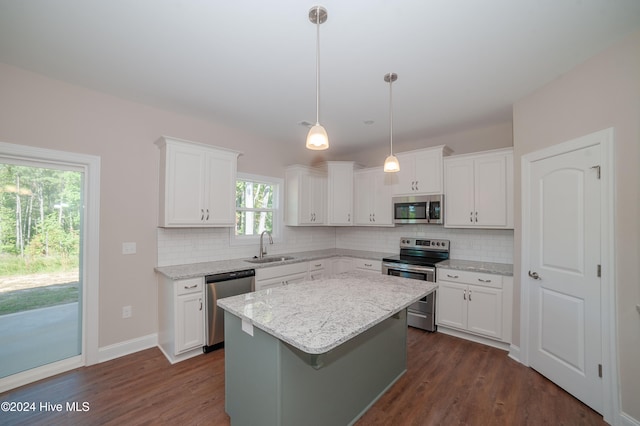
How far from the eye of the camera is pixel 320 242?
201 inches

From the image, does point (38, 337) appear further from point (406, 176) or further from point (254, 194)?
point (406, 176)

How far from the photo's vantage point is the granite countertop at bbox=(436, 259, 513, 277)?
3.09m

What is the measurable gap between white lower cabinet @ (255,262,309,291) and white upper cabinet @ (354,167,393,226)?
134 centimetres

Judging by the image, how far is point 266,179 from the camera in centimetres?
427

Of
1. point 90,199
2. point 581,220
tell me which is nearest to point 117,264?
point 90,199

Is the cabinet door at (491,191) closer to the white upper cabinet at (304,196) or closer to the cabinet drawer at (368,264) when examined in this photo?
the cabinet drawer at (368,264)

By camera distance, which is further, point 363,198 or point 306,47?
point 363,198

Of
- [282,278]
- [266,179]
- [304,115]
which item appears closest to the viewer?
→ [304,115]

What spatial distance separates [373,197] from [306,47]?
285 cm

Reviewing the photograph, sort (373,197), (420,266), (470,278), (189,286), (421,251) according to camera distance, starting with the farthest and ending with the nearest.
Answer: (373,197) → (421,251) → (420,266) → (470,278) → (189,286)

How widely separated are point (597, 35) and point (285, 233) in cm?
397

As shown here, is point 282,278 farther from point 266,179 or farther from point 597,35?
point 597,35

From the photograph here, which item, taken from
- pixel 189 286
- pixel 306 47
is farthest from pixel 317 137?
pixel 189 286

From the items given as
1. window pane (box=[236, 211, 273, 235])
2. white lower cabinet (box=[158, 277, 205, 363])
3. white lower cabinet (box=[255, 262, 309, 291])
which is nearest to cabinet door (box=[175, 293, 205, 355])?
white lower cabinet (box=[158, 277, 205, 363])
